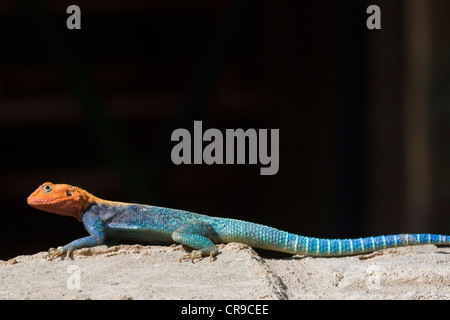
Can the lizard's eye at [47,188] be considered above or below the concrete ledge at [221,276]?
above

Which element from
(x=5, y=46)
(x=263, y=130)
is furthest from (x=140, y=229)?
(x=5, y=46)

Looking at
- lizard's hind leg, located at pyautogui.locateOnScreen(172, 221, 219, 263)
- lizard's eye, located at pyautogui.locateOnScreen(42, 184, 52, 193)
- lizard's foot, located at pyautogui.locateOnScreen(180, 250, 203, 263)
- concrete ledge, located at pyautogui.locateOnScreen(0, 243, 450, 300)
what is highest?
lizard's eye, located at pyautogui.locateOnScreen(42, 184, 52, 193)

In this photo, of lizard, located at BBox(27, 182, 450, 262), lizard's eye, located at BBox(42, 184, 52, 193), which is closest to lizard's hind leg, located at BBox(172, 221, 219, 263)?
lizard, located at BBox(27, 182, 450, 262)

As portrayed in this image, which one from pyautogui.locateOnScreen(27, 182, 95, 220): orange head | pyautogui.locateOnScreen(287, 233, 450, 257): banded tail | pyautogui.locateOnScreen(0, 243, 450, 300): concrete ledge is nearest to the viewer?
pyautogui.locateOnScreen(0, 243, 450, 300): concrete ledge

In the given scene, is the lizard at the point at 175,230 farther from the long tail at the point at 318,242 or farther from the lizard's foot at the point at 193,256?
the lizard's foot at the point at 193,256

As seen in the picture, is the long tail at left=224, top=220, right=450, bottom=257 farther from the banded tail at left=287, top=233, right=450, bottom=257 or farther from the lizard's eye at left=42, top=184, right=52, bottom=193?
the lizard's eye at left=42, top=184, right=52, bottom=193

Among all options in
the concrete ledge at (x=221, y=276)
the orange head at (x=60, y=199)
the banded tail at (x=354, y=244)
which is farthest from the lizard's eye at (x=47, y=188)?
the banded tail at (x=354, y=244)

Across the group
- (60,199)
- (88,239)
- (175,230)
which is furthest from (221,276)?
(60,199)

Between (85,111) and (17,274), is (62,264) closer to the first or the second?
(17,274)

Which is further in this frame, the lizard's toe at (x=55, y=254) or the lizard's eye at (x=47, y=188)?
the lizard's eye at (x=47, y=188)
